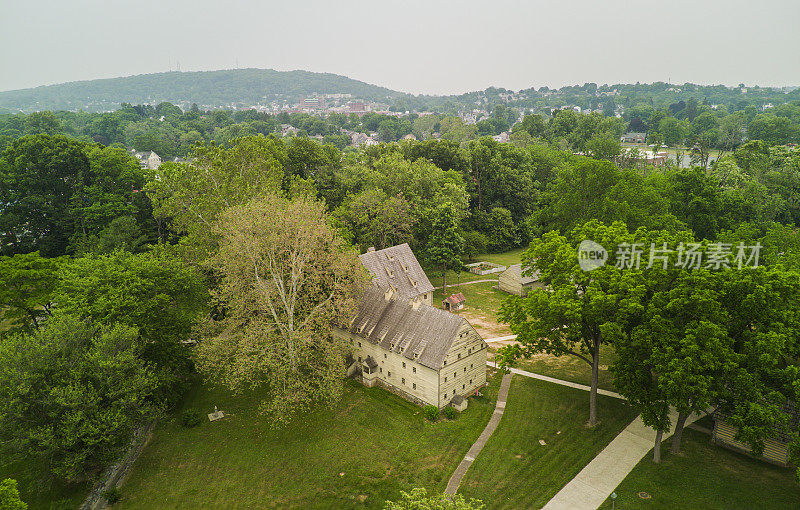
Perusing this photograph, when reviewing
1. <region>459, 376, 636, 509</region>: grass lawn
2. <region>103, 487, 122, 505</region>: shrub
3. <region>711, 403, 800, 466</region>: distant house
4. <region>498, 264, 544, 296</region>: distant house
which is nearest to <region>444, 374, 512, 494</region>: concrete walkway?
<region>459, 376, 636, 509</region>: grass lawn

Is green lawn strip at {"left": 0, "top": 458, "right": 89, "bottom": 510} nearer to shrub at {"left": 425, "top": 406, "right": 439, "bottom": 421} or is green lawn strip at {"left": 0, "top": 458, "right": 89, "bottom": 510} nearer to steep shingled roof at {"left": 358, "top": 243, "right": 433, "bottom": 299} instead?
shrub at {"left": 425, "top": 406, "right": 439, "bottom": 421}

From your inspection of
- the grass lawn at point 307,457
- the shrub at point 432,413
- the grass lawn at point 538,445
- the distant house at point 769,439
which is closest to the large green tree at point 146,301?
the grass lawn at point 307,457

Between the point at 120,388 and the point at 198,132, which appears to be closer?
the point at 120,388

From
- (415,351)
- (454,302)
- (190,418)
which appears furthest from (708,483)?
(190,418)

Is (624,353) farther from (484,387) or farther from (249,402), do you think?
(249,402)

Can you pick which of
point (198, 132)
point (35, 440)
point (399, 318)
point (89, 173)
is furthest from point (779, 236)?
point (198, 132)

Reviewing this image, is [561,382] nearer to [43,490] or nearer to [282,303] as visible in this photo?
[282,303]

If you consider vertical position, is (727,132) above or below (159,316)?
above
